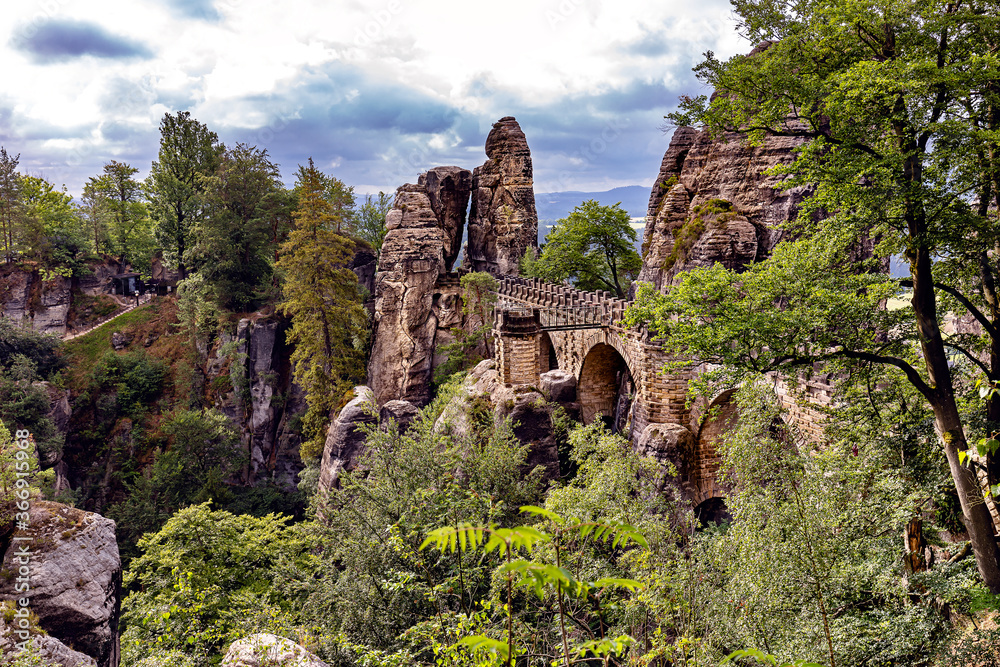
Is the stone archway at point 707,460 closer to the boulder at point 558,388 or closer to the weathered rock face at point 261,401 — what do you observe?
the boulder at point 558,388

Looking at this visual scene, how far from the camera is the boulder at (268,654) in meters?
5.66

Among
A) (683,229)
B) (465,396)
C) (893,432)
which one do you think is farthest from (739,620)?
(683,229)

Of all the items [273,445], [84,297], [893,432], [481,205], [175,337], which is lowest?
[273,445]

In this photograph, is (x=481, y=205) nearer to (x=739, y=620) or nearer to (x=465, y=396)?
(x=465, y=396)

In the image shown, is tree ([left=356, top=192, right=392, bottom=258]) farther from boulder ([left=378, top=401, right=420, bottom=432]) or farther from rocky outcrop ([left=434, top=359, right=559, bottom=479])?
rocky outcrop ([left=434, top=359, right=559, bottom=479])

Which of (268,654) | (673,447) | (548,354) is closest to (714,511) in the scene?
(673,447)

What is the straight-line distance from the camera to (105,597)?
39.6ft

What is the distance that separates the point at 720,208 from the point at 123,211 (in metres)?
49.2

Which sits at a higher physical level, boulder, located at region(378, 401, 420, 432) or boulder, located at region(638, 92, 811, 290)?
boulder, located at region(638, 92, 811, 290)

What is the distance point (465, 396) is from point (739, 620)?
12678 millimetres

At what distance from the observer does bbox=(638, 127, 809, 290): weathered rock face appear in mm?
23078

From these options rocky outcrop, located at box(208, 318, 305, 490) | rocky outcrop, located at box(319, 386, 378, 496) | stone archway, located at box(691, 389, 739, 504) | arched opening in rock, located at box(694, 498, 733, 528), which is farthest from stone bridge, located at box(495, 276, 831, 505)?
rocky outcrop, located at box(208, 318, 305, 490)

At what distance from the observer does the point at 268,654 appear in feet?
18.9

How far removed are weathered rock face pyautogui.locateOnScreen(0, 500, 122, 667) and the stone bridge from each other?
13.1 metres
